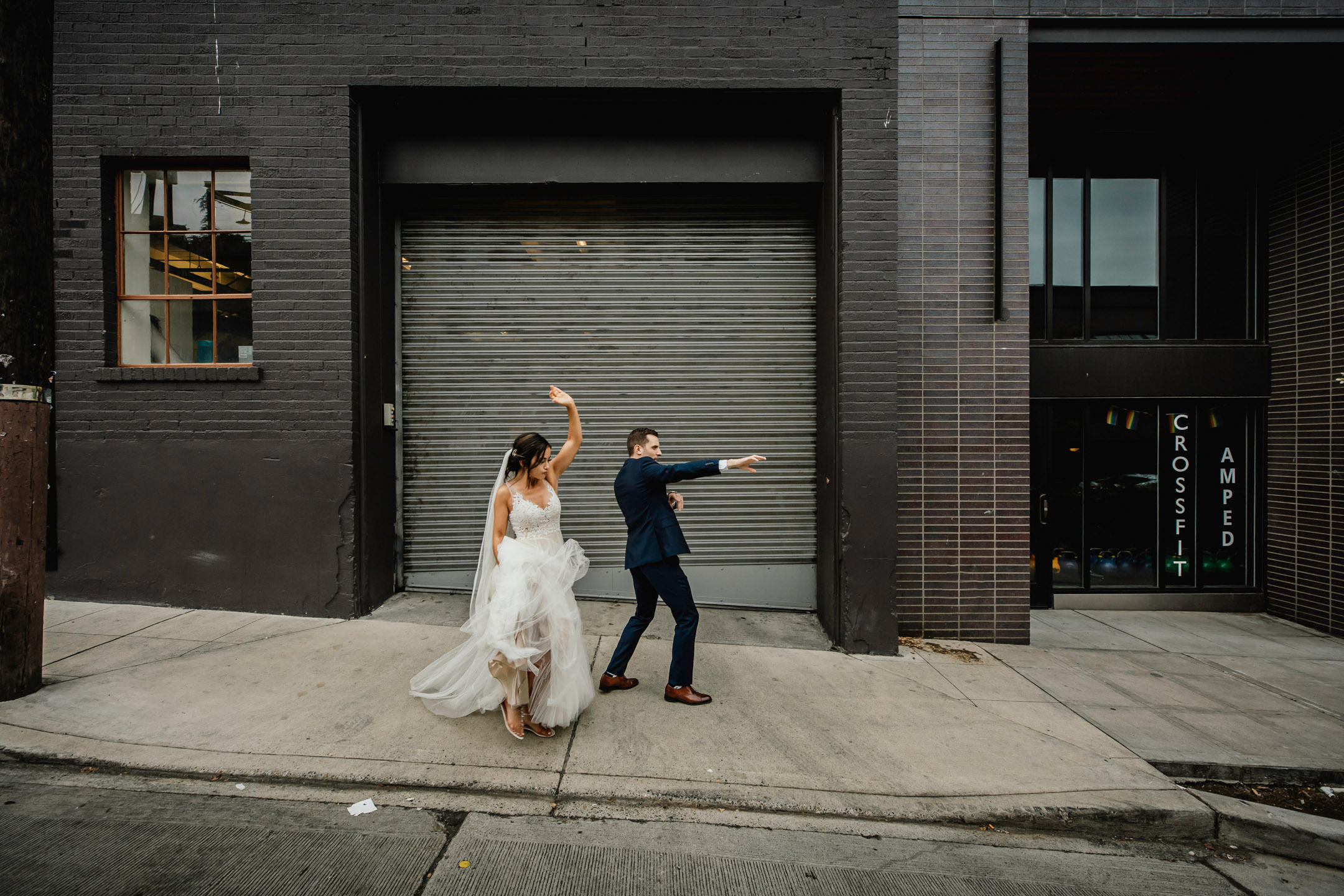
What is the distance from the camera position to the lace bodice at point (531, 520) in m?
3.71

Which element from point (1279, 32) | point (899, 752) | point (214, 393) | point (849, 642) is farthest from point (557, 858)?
point (1279, 32)

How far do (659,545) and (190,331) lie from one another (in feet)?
17.4

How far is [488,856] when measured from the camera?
104 inches

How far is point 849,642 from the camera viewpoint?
5191 mm

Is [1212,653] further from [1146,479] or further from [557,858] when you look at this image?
[557,858]

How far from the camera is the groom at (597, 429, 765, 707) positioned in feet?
12.9

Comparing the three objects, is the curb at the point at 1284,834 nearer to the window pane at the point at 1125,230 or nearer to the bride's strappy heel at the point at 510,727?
the bride's strappy heel at the point at 510,727

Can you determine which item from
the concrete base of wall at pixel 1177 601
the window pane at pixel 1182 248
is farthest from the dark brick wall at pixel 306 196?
the window pane at pixel 1182 248

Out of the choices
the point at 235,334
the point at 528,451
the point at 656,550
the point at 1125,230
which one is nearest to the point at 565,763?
the point at 656,550

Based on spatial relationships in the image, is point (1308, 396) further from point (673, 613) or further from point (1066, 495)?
point (673, 613)

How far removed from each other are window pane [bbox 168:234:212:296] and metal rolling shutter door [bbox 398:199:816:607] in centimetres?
180

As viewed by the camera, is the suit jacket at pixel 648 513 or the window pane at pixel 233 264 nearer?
the suit jacket at pixel 648 513

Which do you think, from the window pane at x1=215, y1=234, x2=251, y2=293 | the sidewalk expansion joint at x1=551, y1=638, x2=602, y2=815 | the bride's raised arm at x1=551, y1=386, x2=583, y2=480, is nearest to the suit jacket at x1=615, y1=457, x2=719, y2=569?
the bride's raised arm at x1=551, y1=386, x2=583, y2=480

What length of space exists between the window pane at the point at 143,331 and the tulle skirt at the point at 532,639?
4646 millimetres
